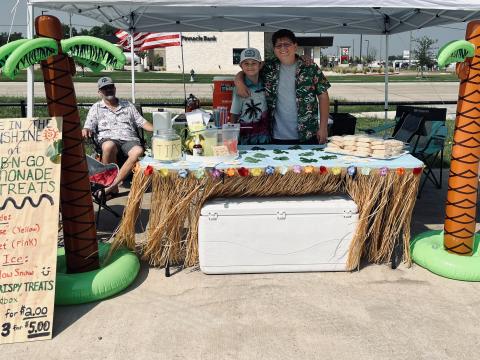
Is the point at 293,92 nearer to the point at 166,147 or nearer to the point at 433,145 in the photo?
the point at 166,147

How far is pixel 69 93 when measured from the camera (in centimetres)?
310

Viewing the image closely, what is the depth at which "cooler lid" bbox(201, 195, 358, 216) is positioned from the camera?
340cm

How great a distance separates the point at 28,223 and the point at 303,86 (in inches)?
94.4

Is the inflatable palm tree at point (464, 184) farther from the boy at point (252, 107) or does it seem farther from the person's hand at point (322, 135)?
the boy at point (252, 107)

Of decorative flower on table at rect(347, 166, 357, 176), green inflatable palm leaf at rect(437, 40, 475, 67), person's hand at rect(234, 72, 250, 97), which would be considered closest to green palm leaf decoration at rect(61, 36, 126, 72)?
person's hand at rect(234, 72, 250, 97)

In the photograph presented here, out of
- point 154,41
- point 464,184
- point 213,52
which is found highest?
point 213,52

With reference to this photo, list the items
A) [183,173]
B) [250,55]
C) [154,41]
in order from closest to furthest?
[183,173] → [250,55] → [154,41]

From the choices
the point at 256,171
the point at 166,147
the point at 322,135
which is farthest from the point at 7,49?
the point at 322,135

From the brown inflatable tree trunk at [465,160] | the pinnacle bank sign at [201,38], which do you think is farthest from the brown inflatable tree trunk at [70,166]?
the pinnacle bank sign at [201,38]

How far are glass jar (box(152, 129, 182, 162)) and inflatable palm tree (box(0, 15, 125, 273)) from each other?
517 mm

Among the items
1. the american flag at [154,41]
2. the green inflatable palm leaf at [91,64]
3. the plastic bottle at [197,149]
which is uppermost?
the american flag at [154,41]

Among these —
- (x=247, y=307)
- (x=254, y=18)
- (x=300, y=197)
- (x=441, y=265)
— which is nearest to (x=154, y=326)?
(x=247, y=307)

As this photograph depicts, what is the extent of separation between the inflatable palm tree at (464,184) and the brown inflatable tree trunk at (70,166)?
248 centimetres

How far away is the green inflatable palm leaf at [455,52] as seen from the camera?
3.12 m
